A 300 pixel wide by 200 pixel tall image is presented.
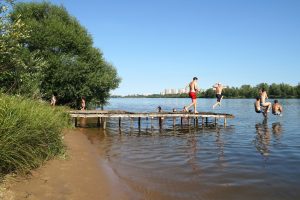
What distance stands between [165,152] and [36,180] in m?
7.67

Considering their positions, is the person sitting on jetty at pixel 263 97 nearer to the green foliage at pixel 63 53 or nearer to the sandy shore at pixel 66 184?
the green foliage at pixel 63 53

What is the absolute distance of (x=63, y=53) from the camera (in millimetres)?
33406

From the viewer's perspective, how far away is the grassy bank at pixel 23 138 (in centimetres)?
676

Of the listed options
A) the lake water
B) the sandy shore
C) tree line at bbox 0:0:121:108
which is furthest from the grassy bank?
tree line at bbox 0:0:121:108

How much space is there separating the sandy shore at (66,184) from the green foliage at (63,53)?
76.2 feet

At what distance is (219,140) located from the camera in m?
18.2

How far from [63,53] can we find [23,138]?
27241mm

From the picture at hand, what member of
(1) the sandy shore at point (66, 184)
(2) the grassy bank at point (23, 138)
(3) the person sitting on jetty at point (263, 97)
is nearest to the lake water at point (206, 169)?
(1) the sandy shore at point (66, 184)

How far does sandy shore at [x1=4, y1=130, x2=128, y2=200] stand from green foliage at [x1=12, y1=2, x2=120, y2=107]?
915 inches

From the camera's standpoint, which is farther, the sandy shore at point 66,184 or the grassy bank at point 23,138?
the grassy bank at point 23,138

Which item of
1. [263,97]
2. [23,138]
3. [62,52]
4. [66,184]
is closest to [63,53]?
[62,52]

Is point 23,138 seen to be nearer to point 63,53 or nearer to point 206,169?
point 206,169

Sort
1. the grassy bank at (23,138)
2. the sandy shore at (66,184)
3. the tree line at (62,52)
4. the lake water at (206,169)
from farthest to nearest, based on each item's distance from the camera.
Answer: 1. the tree line at (62,52)
2. the lake water at (206,169)
3. the grassy bank at (23,138)
4. the sandy shore at (66,184)

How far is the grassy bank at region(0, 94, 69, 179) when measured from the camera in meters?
6.76
